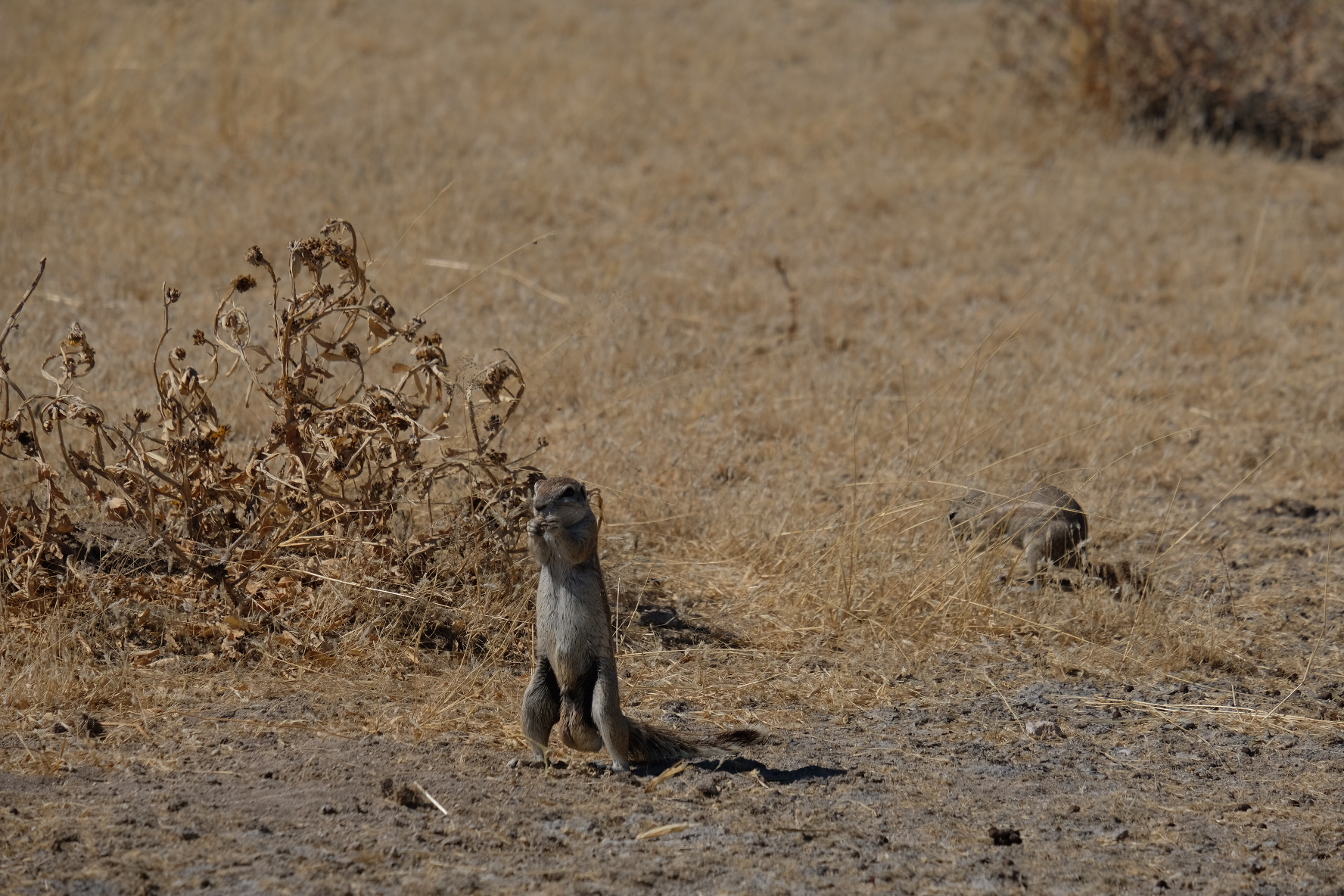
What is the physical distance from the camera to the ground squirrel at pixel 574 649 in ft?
12.9

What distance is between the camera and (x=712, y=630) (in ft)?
17.8

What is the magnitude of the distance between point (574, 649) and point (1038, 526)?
8.80 ft

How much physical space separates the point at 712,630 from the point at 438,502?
3.78 feet

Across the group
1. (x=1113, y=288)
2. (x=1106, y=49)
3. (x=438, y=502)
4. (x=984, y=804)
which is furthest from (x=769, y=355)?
(x=1106, y=49)

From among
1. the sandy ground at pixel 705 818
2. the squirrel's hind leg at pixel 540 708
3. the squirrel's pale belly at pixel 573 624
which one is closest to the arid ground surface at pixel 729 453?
the sandy ground at pixel 705 818

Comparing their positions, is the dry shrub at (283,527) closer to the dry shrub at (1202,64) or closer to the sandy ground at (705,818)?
the sandy ground at (705,818)

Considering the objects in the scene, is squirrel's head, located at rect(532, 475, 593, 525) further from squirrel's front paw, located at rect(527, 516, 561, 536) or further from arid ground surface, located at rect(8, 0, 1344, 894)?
arid ground surface, located at rect(8, 0, 1344, 894)

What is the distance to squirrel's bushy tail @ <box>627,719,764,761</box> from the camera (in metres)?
4.20

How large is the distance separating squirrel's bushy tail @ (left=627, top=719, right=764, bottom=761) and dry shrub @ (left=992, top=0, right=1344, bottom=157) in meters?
9.40

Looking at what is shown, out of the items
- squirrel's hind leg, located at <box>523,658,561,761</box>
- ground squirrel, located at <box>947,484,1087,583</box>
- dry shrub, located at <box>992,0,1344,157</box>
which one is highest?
dry shrub, located at <box>992,0,1344,157</box>

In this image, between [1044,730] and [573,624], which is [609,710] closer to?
[573,624]

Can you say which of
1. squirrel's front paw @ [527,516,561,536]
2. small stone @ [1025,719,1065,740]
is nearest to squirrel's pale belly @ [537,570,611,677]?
squirrel's front paw @ [527,516,561,536]

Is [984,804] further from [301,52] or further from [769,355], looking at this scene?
[301,52]

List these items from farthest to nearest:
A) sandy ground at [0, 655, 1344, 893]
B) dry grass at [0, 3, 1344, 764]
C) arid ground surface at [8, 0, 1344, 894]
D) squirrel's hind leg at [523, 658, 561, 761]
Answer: dry grass at [0, 3, 1344, 764] → squirrel's hind leg at [523, 658, 561, 761] → arid ground surface at [8, 0, 1344, 894] → sandy ground at [0, 655, 1344, 893]
